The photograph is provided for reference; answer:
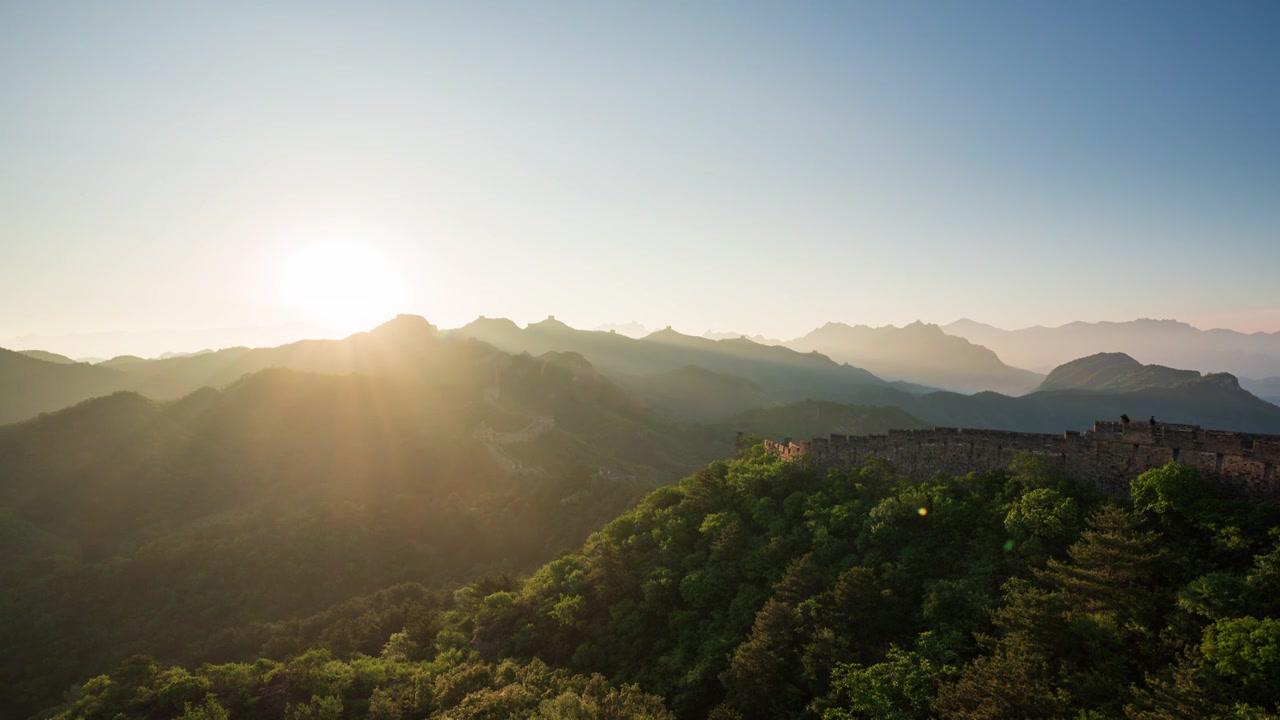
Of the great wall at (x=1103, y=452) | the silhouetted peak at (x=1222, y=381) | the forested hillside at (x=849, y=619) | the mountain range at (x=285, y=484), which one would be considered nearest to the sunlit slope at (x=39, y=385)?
the mountain range at (x=285, y=484)

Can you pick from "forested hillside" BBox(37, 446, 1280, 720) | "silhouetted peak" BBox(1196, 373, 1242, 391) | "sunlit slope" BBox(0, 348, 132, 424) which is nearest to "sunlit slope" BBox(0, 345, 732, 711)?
"forested hillside" BBox(37, 446, 1280, 720)

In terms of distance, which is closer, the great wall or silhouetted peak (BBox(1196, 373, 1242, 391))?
Answer: the great wall

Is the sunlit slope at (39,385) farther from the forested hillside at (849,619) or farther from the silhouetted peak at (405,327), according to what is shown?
the forested hillside at (849,619)

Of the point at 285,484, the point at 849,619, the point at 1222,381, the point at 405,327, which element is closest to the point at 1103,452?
the point at 849,619

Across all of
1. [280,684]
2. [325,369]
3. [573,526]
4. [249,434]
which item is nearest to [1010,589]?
[280,684]

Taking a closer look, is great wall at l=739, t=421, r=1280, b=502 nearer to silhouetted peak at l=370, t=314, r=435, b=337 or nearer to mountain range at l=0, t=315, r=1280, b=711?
mountain range at l=0, t=315, r=1280, b=711

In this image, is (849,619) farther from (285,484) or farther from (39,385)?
(39,385)

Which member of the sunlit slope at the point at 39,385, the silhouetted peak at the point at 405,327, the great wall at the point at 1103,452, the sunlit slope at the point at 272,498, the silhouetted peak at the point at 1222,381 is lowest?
the sunlit slope at the point at 272,498
